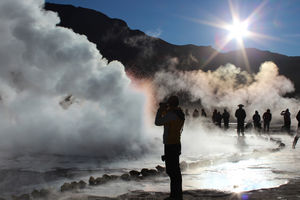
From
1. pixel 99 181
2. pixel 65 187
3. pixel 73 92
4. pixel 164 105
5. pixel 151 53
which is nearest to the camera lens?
pixel 164 105

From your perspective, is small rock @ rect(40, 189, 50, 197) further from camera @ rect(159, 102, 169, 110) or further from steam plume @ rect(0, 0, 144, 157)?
steam plume @ rect(0, 0, 144, 157)

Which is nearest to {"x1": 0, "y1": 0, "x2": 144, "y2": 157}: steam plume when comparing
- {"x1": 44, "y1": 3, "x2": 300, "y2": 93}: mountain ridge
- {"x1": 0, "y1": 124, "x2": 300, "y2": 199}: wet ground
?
{"x1": 0, "y1": 124, "x2": 300, "y2": 199}: wet ground

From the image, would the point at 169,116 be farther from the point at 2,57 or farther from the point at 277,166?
the point at 2,57

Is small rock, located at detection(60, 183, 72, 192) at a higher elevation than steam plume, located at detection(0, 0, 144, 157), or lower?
lower

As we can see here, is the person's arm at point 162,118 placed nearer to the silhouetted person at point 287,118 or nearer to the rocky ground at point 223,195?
the rocky ground at point 223,195

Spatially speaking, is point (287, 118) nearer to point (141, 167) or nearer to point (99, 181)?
point (141, 167)

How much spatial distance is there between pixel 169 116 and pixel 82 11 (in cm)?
19767

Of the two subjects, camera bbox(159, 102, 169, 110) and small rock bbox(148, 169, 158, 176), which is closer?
camera bbox(159, 102, 169, 110)

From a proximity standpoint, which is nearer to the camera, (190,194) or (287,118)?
(190,194)

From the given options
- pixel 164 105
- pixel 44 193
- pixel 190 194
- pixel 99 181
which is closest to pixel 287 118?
pixel 99 181

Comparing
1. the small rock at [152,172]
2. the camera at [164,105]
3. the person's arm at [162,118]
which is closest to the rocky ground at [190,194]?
the person's arm at [162,118]

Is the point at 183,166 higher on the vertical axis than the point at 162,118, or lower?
lower

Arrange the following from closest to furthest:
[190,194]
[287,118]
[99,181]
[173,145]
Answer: [173,145] < [190,194] < [99,181] < [287,118]

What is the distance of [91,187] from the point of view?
7723 millimetres
